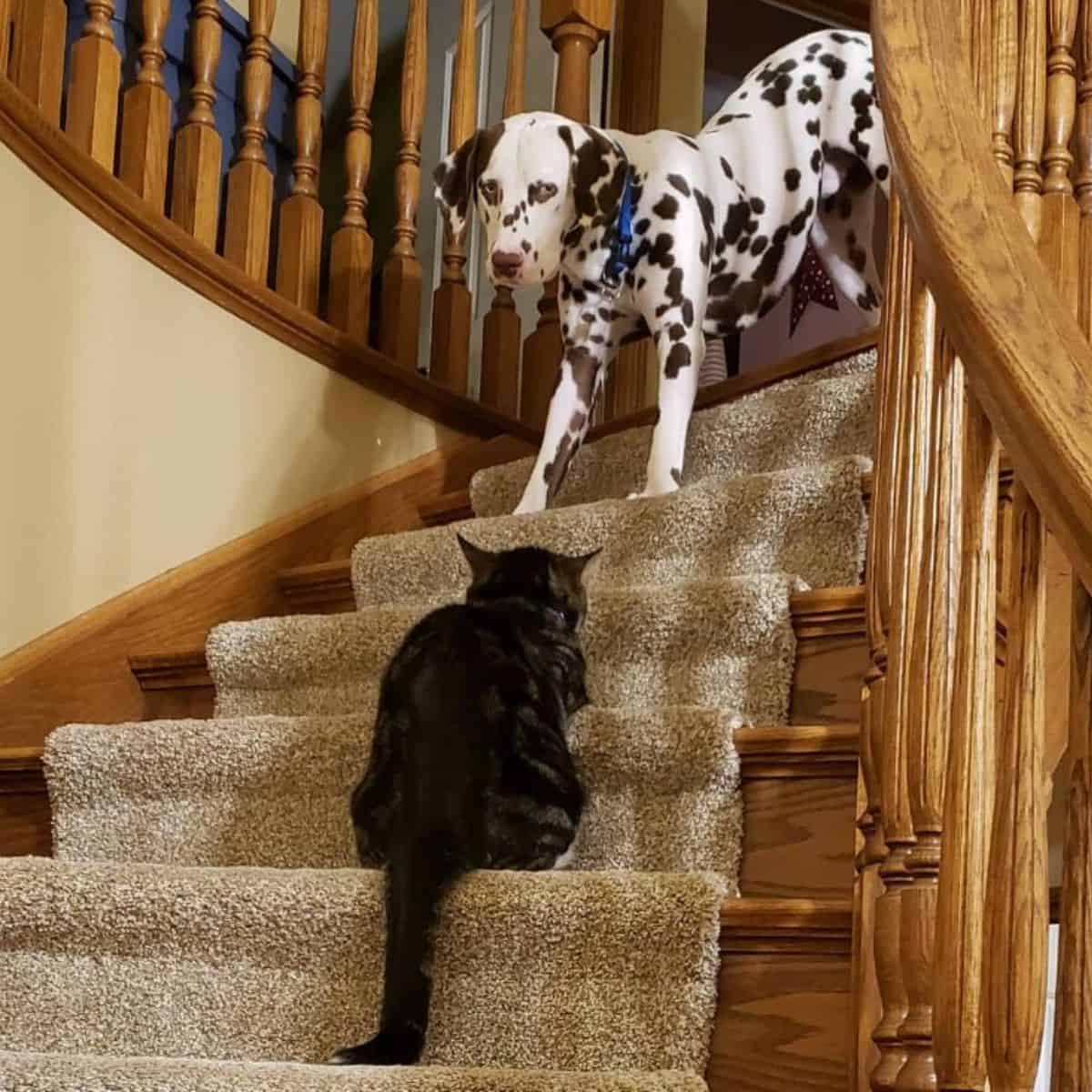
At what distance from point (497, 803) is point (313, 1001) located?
290mm

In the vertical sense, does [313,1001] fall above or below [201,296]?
below

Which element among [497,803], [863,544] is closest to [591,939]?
[497,803]

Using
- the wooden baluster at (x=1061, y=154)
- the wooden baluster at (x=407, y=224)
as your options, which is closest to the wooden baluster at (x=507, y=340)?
the wooden baluster at (x=407, y=224)

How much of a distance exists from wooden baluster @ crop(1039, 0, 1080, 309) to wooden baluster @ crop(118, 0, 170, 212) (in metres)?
1.48

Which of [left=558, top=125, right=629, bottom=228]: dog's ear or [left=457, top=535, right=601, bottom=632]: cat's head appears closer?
[left=457, top=535, right=601, bottom=632]: cat's head

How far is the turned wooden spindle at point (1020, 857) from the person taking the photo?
989mm

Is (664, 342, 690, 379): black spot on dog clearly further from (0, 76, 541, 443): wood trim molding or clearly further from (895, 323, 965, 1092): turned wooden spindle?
(895, 323, 965, 1092): turned wooden spindle

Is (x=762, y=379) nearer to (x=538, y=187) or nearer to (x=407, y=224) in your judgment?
(x=538, y=187)

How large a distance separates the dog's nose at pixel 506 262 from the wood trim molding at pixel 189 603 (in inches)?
23.1

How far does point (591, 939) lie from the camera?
5.24ft

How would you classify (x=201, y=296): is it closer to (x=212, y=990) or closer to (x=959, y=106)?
(x=212, y=990)

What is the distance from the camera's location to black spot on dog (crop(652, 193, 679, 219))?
2.69 metres

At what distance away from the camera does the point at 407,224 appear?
320cm

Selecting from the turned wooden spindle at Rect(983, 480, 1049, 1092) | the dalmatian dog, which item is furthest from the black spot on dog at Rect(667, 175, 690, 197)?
the turned wooden spindle at Rect(983, 480, 1049, 1092)
